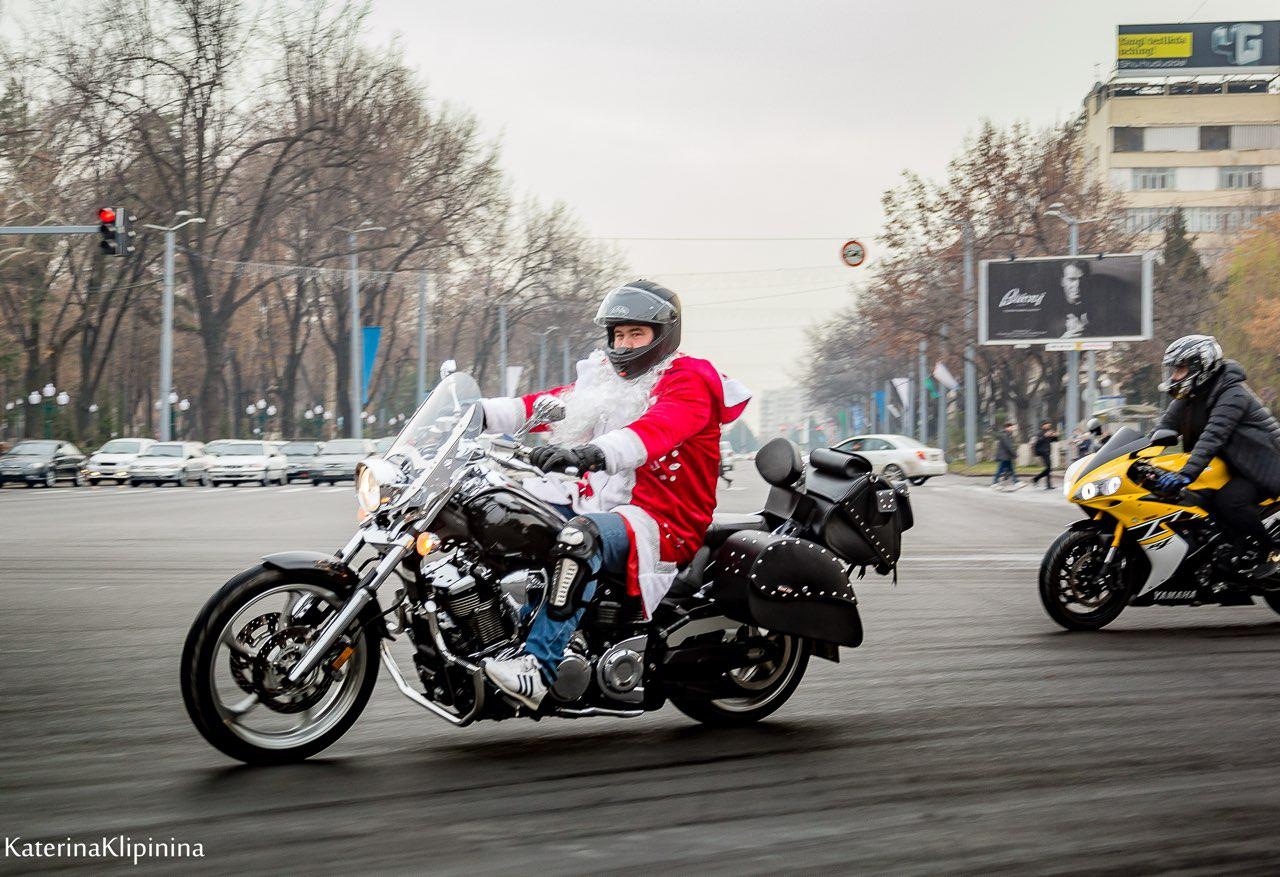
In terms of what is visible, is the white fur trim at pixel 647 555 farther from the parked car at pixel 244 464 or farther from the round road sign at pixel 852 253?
the round road sign at pixel 852 253

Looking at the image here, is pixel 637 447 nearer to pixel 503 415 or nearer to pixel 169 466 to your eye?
pixel 503 415

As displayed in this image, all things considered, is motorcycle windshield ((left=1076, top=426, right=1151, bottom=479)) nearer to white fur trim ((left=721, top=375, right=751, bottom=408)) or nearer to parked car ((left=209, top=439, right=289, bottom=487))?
white fur trim ((left=721, top=375, right=751, bottom=408))

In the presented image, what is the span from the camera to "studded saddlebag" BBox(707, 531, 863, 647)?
614 cm

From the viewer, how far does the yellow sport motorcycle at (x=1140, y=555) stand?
382 inches

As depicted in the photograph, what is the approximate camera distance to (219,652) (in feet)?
17.3

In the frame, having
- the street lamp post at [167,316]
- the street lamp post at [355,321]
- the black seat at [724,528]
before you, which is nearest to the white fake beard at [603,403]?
the black seat at [724,528]

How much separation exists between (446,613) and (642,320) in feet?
4.31

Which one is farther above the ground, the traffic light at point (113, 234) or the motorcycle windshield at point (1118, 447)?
the traffic light at point (113, 234)

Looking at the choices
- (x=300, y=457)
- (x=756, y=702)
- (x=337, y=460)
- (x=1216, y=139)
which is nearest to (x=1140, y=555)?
(x=756, y=702)

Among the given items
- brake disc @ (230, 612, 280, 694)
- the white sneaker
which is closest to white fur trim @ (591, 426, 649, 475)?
the white sneaker

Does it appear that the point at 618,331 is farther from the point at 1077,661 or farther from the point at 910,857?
the point at 1077,661

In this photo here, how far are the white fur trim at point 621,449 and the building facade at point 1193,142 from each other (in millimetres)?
109132

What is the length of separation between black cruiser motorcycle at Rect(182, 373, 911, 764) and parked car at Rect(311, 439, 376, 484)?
149ft

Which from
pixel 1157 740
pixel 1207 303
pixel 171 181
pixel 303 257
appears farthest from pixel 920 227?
pixel 1157 740
